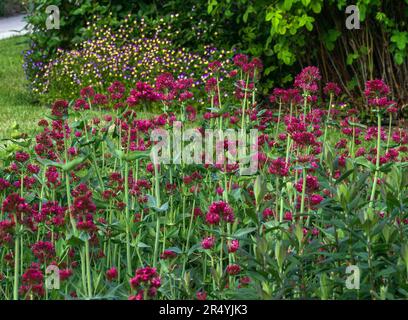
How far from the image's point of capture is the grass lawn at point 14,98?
7.52m

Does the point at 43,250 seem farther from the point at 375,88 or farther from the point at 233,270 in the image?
the point at 375,88

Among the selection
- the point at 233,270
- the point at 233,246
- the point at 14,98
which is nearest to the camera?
the point at 233,270

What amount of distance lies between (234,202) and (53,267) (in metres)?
1.07

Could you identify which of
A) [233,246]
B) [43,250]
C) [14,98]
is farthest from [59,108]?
[14,98]

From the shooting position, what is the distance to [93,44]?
893cm

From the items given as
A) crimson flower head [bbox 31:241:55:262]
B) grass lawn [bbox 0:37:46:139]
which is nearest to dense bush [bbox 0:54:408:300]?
crimson flower head [bbox 31:241:55:262]

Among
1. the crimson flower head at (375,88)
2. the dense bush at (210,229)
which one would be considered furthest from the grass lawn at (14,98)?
the crimson flower head at (375,88)

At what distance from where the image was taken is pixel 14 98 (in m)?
9.43

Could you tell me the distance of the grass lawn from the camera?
24.7 feet

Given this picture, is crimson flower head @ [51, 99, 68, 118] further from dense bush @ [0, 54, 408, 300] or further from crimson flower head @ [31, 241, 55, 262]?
crimson flower head @ [31, 241, 55, 262]

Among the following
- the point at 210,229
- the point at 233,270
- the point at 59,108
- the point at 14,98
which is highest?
the point at 14,98

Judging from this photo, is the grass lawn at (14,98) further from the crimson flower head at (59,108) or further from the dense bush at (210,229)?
the crimson flower head at (59,108)
